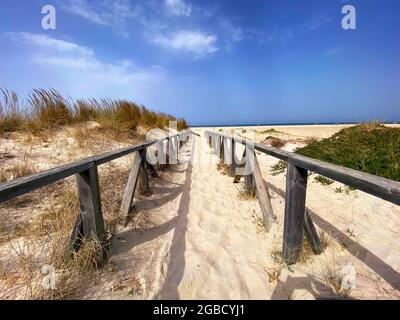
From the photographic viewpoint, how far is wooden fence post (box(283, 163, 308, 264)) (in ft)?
8.61

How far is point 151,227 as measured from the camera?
12.1 ft

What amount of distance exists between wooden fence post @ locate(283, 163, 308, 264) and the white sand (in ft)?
0.50

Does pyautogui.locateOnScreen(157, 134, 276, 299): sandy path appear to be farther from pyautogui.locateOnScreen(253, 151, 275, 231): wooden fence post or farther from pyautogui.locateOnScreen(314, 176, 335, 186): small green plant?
pyautogui.locateOnScreen(314, 176, 335, 186): small green plant

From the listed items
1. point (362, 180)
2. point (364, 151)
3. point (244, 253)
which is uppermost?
point (362, 180)

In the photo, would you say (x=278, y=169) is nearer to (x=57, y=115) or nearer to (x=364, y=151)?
(x=364, y=151)

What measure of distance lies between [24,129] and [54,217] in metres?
4.23

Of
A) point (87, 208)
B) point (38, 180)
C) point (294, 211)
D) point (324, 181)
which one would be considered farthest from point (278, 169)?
point (38, 180)

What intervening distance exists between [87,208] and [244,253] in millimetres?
1741

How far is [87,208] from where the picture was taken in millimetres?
2605

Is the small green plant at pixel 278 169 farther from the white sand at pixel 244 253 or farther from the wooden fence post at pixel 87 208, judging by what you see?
the wooden fence post at pixel 87 208

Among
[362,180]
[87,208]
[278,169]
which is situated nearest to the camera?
[362,180]

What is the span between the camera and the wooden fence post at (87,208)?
254cm

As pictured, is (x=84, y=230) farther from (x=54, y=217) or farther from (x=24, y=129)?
(x=24, y=129)
